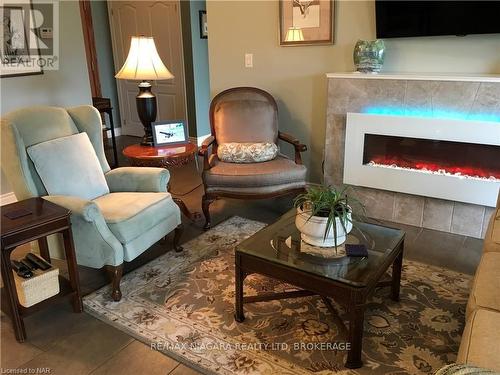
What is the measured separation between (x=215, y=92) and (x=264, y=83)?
0.61 meters

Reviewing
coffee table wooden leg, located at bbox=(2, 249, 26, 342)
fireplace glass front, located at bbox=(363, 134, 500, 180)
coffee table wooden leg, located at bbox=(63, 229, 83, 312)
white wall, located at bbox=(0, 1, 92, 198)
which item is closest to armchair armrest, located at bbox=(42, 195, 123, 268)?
coffee table wooden leg, located at bbox=(63, 229, 83, 312)

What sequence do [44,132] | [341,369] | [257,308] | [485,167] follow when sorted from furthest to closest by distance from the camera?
1. [485,167]
2. [44,132]
3. [257,308]
4. [341,369]

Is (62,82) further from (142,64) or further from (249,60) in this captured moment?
(249,60)

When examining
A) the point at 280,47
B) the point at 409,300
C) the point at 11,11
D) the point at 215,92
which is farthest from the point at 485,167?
the point at 11,11

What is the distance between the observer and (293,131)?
12.7 feet

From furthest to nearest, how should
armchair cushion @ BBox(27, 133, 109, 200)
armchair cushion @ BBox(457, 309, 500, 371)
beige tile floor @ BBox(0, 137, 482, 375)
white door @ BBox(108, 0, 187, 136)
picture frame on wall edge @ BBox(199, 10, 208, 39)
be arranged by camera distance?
white door @ BBox(108, 0, 187, 136) < picture frame on wall edge @ BBox(199, 10, 208, 39) < armchair cushion @ BBox(27, 133, 109, 200) < beige tile floor @ BBox(0, 137, 482, 375) < armchair cushion @ BBox(457, 309, 500, 371)

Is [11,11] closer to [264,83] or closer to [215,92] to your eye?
[215,92]

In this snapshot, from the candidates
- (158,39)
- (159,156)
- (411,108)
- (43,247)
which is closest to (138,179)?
(159,156)

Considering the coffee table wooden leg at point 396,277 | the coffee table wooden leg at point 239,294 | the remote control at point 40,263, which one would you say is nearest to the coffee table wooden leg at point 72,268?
the remote control at point 40,263

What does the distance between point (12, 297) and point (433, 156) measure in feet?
9.39

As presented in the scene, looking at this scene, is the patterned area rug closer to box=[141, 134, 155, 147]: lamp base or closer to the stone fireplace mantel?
box=[141, 134, 155, 147]: lamp base

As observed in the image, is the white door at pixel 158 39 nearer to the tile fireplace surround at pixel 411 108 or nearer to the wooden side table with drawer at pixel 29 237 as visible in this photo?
the tile fireplace surround at pixel 411 108

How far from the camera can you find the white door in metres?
5.53

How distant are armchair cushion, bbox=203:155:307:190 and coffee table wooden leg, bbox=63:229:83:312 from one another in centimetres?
123
